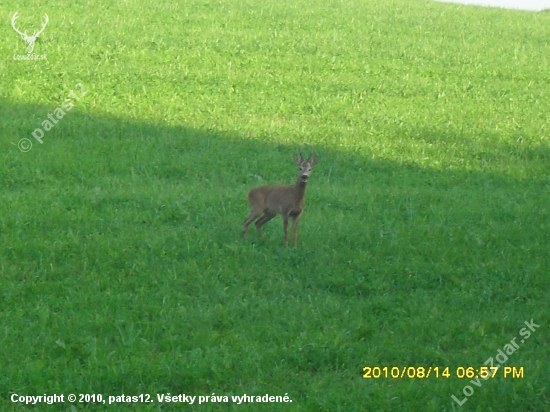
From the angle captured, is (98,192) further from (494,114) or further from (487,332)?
(494,114)

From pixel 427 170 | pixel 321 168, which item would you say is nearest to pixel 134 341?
pixel 321 168

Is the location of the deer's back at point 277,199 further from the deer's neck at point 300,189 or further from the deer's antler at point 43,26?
the deer's antler at point 43,26

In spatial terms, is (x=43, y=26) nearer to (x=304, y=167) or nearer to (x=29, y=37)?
(x=29, y=37)

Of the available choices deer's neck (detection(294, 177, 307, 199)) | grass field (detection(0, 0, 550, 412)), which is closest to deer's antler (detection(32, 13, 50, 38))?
grass field (detection(0, 0, 550, 412))

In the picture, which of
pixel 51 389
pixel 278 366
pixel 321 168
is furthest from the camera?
pixel 321 168

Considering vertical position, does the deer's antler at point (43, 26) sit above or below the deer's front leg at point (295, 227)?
above

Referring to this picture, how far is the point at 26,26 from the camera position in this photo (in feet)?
73.7

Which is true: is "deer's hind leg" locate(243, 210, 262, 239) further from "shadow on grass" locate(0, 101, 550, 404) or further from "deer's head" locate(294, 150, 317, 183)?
"deer's head" locate(294, 150, 317, 183)

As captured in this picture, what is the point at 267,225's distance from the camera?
11.7 m

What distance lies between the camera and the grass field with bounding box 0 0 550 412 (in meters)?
7.15

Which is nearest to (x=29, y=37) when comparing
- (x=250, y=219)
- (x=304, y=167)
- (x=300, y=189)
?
(x=250, y=219)

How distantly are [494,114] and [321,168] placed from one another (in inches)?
241

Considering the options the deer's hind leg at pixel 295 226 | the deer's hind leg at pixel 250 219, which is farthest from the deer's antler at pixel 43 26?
the deer's hind leg at pixel 295 226

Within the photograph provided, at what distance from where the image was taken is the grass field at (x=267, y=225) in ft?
23.5
